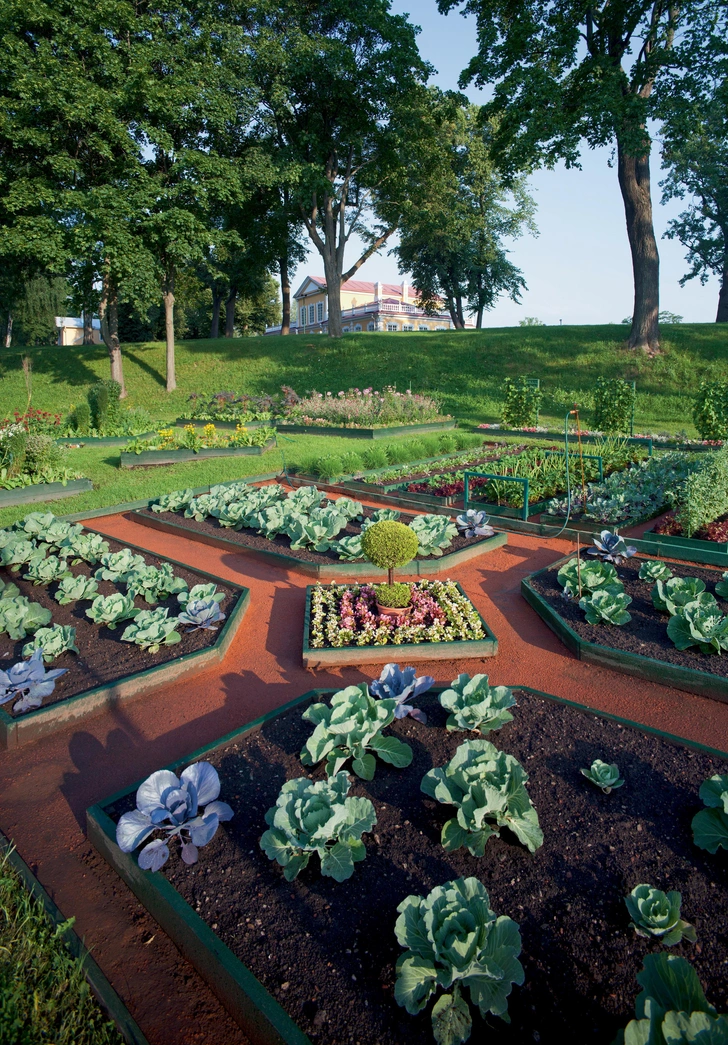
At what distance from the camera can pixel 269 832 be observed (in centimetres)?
250

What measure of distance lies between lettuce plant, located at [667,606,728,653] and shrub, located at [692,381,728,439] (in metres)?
10.1

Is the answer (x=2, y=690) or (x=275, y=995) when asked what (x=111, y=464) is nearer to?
(x=2, y=690)

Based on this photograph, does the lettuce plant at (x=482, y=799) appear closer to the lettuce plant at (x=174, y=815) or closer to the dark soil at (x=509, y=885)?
the dark soil at (x=509, y=885)

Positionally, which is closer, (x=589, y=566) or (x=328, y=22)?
(x=589, y=566)

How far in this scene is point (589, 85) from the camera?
17.5 meters

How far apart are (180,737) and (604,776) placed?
8.10 ft

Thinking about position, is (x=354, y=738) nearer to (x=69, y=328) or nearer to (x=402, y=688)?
(x=402, y=688)

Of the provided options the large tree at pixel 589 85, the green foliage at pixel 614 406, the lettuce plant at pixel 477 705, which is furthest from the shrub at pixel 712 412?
the lettuce plant at pixel 477 705

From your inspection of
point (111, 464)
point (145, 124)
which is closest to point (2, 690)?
point (111, 464)

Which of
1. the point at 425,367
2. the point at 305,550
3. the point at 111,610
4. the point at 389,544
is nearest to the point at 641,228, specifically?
the point at 425,367

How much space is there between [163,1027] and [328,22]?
31.6 meters

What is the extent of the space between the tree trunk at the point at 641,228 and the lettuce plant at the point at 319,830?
825 inches

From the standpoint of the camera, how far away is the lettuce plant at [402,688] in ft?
11.3

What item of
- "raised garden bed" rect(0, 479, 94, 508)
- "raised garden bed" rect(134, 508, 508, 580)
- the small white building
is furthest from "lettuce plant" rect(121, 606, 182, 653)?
the small white building
